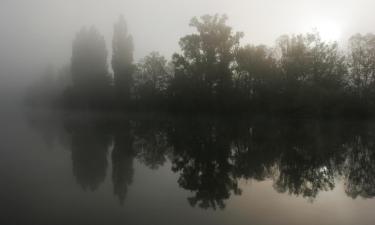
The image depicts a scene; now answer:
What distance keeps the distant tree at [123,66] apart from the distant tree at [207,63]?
10.4 metres

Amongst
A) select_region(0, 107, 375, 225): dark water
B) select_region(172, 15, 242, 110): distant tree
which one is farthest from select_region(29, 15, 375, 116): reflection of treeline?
select_region(0, 107, 375, 225): dark water

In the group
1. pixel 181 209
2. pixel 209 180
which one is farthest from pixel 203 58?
pixel 181 209

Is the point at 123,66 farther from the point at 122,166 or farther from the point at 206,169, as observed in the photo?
the point at 206,169

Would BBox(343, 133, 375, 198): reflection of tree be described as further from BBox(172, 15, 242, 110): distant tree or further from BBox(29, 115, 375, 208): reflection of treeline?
BBox(172, 15, 242, 110): distant tree

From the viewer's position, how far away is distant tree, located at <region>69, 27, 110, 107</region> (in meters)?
78.6

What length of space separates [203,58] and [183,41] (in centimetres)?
460

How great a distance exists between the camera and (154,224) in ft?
35.1

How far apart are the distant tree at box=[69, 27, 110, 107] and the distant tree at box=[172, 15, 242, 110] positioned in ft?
53.6

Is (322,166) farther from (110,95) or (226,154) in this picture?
(110,95)

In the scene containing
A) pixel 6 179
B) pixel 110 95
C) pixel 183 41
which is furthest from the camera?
pixel 110 95

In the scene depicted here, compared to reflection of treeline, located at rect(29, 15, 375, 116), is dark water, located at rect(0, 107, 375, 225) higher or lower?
lower

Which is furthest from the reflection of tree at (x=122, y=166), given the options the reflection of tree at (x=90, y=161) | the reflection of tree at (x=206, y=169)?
the reflection of tree at (x=206, y=169)

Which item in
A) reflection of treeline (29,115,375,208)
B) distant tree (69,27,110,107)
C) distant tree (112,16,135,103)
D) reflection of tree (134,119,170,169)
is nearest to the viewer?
reflection of treeline (29,115,375,208)

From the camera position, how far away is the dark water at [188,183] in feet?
38.7
